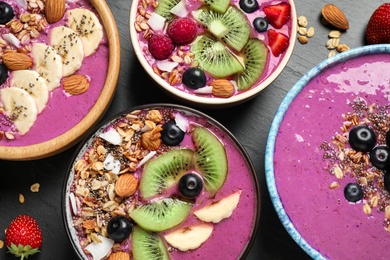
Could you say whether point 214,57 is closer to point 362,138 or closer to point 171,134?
point 171,134

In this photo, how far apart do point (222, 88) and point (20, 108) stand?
65 cm

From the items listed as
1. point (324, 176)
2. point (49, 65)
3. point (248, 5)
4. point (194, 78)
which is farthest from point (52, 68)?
point (324, 176)

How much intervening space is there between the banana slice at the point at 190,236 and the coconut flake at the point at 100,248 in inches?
7.0

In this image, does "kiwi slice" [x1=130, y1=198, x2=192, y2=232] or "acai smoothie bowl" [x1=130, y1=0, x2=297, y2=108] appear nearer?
"kiwi slice" [x1=130, y1=198, x2=192, y2=232]

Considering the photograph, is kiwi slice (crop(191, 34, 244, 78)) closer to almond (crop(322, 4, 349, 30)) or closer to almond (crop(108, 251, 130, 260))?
almond (crop(322, 4, 349, 30))

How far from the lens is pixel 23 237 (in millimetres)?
2240

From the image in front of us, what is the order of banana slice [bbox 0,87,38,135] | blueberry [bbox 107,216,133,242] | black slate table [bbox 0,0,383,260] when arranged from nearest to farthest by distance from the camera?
blueberry [bbox 107,216,133,242] < banana slice [bbox 0,87,38,135] < black slate table [bbox 0,0,383,260]

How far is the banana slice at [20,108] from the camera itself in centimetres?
216

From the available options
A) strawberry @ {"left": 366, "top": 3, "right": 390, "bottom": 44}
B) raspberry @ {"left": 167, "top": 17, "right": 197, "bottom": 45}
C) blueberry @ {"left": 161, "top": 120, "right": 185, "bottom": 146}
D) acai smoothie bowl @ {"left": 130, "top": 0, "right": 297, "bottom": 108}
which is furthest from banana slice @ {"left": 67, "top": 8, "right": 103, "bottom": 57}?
strawberry @ {"left": 366, "top": 3, "right": 390, "bottom": 44}

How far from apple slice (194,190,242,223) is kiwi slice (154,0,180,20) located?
2.05 feet

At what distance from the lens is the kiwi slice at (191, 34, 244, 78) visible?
2.21m

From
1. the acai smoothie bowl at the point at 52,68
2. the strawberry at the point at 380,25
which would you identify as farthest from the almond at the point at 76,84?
the strawberry at the point at 380,25

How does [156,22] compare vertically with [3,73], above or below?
above

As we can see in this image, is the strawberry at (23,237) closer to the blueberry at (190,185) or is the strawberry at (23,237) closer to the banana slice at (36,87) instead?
the banana slice at (36,87)
